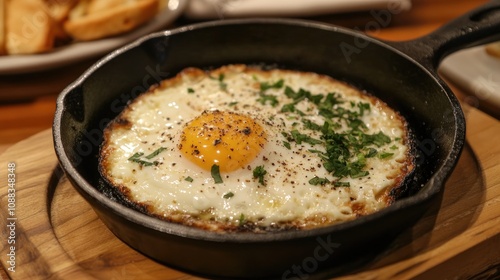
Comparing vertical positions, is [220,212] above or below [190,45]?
below

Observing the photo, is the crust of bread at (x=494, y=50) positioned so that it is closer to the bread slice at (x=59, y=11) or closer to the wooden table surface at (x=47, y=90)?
the wooden table surface at (x=47, y=90)

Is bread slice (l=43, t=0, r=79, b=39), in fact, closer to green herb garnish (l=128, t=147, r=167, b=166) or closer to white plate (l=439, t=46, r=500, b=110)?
green herb garnish (l=128, t=147, r=167, b=166)

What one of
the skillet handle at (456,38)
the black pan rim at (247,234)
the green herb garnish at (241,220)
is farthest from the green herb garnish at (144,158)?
the skillet handle at (456,38)

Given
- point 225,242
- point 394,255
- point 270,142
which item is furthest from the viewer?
point 270,142

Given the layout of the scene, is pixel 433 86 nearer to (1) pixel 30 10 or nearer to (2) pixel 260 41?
(2) pixel 260 41

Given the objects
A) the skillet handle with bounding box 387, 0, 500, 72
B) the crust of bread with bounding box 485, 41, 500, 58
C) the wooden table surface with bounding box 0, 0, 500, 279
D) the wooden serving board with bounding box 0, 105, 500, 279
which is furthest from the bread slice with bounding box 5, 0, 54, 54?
the crust of bread with bounding box 485, 41, 500, 58

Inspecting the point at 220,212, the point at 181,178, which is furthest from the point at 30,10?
the point at 220,212

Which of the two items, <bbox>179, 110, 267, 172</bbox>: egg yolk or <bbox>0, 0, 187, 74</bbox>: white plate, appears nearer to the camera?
<bbox>179, 110, 267, 172</bbox>: egg yolk

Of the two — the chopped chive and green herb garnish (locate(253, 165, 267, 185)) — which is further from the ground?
green herb garnish (locate(253, 165, 267, 185))
